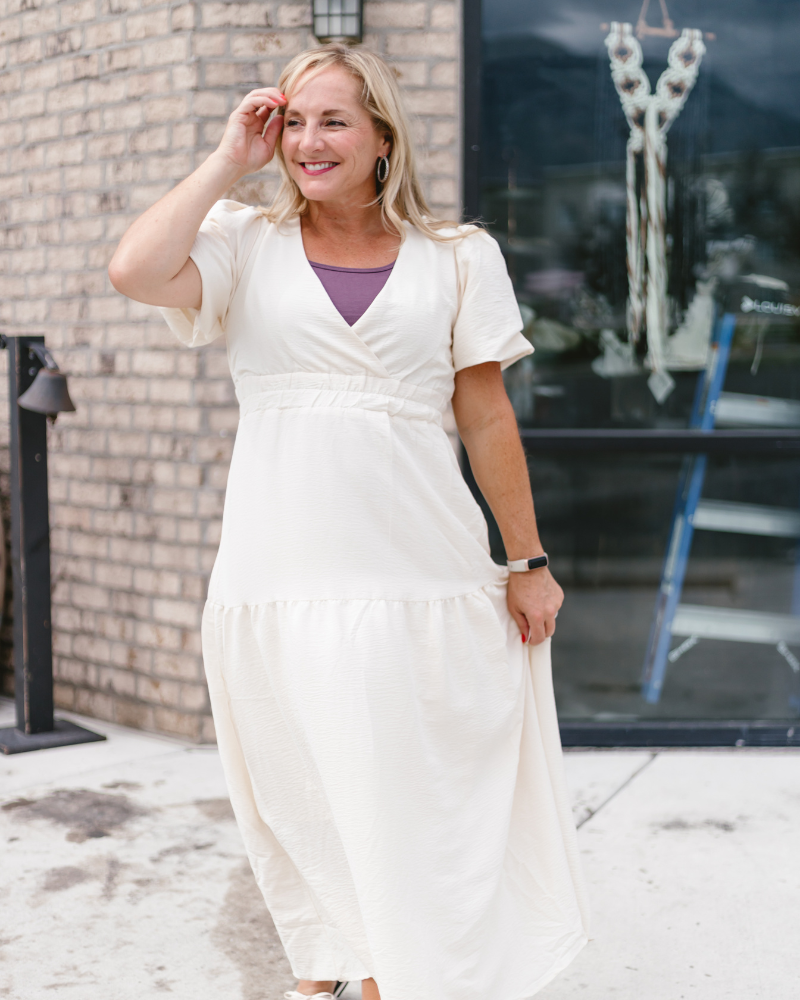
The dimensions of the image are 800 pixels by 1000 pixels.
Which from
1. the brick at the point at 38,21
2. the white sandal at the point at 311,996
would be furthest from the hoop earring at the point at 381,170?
the brick at the point at 38,21

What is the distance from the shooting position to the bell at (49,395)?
12.6ft

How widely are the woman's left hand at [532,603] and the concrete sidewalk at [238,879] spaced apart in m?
0.85

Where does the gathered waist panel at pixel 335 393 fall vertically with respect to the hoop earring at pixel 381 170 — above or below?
below

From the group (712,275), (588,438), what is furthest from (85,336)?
(712,275)

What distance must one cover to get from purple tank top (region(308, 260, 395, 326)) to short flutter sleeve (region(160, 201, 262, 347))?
15cm

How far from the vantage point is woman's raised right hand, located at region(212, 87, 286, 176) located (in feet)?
6.66

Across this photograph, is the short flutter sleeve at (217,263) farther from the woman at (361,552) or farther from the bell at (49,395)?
the bell at (49,395)

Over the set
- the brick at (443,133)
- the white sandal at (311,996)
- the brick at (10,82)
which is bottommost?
the white sandal at (311,996)

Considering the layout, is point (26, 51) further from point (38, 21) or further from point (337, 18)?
point (337, 18)

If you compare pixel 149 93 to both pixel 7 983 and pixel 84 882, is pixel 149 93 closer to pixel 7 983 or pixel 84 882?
pixel 84 882

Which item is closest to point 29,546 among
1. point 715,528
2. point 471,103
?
point 471,103

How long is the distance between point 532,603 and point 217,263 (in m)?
0.92

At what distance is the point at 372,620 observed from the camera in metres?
2.00


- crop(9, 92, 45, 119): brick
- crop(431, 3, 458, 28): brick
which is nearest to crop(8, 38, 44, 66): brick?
crop(9, 92, 45, 119): brick
